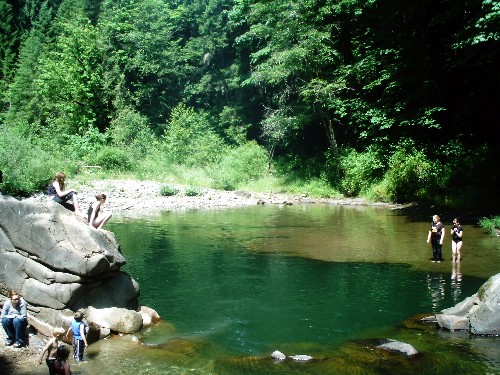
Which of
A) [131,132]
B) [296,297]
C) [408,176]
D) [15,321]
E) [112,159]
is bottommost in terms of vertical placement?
[296,297]

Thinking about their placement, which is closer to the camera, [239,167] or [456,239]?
[456,239]

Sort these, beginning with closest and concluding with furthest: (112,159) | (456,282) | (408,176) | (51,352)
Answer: (51,352) < (456,282) < (408,176) < (112,159)

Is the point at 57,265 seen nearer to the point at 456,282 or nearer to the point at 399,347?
the point at 399,347

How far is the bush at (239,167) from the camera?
4644 cm

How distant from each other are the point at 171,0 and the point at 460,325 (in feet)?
266

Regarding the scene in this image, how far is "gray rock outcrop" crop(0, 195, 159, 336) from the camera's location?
541 inches

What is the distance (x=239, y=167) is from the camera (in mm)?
49250

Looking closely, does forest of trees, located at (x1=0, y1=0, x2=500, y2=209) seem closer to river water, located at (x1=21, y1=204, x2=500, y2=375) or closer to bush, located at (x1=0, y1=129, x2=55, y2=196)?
bush, located at (x1=0, y1=129, x2=55, y2=196)

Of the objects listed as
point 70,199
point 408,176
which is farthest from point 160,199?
point 70,199

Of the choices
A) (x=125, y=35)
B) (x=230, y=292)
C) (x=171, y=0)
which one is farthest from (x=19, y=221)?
(x=171, y=0)

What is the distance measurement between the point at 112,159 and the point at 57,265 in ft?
119

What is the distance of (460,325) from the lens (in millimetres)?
13391

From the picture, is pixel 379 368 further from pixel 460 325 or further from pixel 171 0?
pixel 171 0

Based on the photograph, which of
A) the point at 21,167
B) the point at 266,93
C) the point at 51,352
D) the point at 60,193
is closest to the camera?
the point at 51,352
